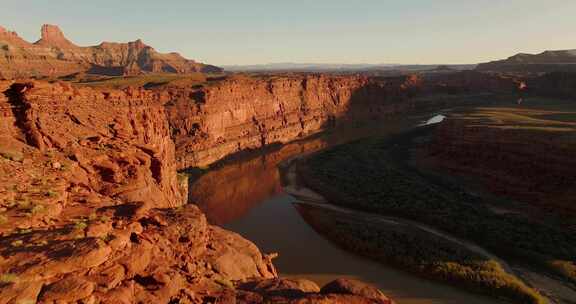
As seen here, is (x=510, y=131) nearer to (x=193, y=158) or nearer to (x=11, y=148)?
(x=193, y=158)

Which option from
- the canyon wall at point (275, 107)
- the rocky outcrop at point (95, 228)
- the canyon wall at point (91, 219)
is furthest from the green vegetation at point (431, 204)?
the canyon wall at point (91, 219)

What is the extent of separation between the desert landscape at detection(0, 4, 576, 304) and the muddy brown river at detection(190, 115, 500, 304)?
202 mm

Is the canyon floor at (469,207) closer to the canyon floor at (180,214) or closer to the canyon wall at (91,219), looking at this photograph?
the canyon floor at (180,214)

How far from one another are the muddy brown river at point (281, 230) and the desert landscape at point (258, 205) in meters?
0.20

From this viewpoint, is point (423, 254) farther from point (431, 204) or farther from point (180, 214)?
point (180, 214)

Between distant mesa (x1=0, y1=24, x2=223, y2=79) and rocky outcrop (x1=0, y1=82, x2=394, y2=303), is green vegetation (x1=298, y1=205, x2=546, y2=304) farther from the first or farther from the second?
distant mesa (x1=0, y1=24, x2=223, y2=79)

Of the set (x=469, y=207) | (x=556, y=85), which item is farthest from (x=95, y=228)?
(x=556, y=85)

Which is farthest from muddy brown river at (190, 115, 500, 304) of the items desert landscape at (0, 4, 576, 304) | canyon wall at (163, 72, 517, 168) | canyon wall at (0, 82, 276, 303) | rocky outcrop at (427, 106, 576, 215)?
rocky outcrop at (427, 106, 576, 215)

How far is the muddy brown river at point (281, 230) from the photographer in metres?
29.7

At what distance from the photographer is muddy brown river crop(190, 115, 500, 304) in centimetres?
2972

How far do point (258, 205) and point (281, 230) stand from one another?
30.3 feet

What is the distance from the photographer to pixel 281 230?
136ft

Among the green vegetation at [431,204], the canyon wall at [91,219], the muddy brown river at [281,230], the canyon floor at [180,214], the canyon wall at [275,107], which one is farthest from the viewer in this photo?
the canyon wall at [275,107]

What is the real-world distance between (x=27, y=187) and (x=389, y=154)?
63.0 metres
